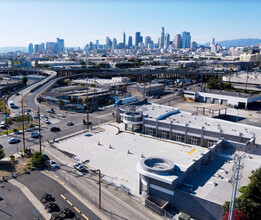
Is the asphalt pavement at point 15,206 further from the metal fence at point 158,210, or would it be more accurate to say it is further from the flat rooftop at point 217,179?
the flat rooftop at point 217,179

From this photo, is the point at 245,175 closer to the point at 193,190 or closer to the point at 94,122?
the point at 193,190

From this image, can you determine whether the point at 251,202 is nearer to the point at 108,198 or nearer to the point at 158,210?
the point at 158,210

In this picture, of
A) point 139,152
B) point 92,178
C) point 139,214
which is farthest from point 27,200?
point 139,152

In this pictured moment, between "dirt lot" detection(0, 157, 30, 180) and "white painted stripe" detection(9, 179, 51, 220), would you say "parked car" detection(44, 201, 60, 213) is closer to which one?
"white painted stripe" detection(9, 179, 51, 220)

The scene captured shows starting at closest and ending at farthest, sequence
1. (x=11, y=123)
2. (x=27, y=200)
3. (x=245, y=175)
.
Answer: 1. (x=27, y=200)
2. (x=245, y=175)
3. (x=11, y=123)

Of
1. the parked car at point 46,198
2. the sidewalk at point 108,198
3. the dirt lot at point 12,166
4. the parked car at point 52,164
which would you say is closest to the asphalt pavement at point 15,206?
the parked car at point 46,198

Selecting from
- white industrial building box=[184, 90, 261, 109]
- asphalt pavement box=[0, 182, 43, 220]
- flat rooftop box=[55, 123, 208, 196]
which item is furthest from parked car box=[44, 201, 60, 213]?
white industrial building box=[184, 90, 261, 109]
